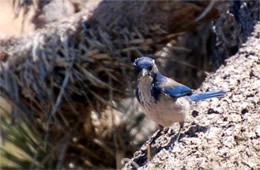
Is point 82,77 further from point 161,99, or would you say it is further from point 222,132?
point 222,132

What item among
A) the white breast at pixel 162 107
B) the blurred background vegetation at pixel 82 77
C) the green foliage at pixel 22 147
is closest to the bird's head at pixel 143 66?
the white breast at pixel 162 107

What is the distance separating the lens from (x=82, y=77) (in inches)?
242

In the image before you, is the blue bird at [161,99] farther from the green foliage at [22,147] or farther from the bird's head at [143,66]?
the green foliage at [22,147]

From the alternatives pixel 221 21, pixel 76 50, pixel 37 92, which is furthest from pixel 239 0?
pixel 37 92

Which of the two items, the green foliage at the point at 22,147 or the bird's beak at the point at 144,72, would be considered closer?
the bird's beak at the point at 144,72

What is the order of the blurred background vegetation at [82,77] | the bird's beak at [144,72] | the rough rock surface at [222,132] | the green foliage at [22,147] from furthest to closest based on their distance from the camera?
the green foliage at [22,147] < the blurred background vegetation at [82,77] < the bird's beak at [144,72] < the rough rock surface at [222,132]

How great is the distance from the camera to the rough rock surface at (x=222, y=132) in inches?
149

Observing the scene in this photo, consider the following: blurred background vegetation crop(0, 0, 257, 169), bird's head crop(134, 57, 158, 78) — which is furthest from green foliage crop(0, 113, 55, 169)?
bird's head crop(134, 57, 158, 78)

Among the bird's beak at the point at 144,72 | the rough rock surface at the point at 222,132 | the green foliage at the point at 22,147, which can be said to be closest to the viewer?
the rough rock surface at the point at 222,132

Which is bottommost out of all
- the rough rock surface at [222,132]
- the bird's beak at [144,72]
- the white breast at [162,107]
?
the rough rock surface at [222,132]

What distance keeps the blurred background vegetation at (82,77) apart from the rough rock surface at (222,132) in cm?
103

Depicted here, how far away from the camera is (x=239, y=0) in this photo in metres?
5.42

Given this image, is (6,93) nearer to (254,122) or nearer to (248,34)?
(248,34)

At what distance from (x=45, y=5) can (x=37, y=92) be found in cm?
100
